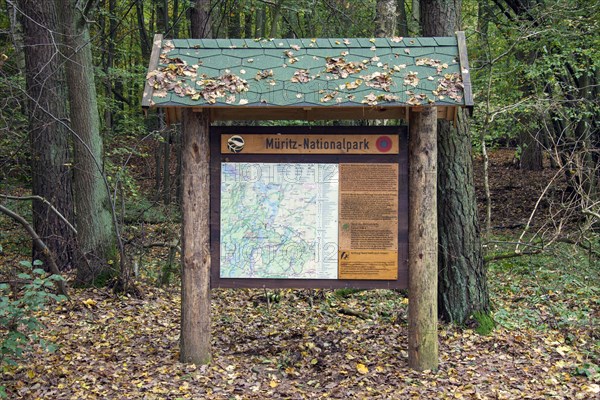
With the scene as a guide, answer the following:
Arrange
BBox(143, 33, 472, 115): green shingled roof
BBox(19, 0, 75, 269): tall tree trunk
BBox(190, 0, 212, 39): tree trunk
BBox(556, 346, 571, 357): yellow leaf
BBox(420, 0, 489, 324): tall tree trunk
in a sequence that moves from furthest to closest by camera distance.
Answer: BBox(190, 0, 212, 39): tree trunk
BBox(19, 0, 75, 269): tall tree trunk
BBox(420, 0, 489, 324): tall tree trunk
BBox(556, 346, 571, 357): yellow leaf
BBox(143, 33, 472, 115): green shingled roof

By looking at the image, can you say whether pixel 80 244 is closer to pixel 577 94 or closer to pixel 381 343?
pixel 381 343

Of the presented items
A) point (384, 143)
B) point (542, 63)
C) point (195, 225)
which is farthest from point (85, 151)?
point (542, 63)

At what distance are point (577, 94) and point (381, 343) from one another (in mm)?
10168

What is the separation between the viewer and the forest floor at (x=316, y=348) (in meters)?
5.33

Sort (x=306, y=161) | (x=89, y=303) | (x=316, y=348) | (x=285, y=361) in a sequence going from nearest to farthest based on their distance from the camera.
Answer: (x=306, y=161) < (x=285, y=361) < (x=316, y=348) < (x=89, y=303)

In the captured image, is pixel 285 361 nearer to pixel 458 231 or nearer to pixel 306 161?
pixel 306 161

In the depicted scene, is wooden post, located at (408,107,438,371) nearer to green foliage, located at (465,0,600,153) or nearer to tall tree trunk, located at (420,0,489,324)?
tall tree trunk, located at (420,0,489,324)

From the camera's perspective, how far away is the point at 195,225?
5645mm

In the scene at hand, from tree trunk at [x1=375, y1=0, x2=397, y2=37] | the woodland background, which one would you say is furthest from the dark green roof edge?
tree trunk at [x1=375, y1=0, x2=397, y2=37]

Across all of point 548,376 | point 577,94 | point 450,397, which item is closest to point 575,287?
point 548,376

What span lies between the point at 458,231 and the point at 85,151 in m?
5.59

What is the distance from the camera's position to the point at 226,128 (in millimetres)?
5668

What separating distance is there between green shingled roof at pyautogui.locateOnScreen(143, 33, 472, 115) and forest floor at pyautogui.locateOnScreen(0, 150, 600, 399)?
2.57 metres

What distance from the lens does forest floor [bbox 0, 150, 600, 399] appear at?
5332 mm
